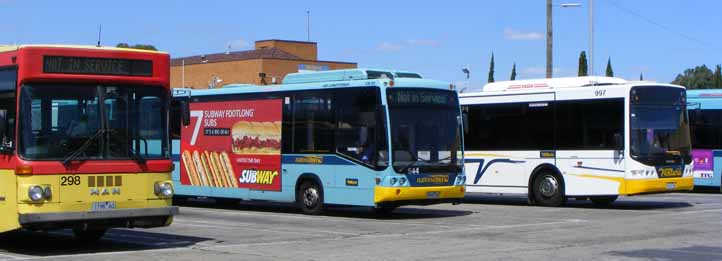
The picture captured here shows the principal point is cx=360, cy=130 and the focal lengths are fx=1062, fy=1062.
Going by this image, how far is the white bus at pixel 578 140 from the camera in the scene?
2308 cm

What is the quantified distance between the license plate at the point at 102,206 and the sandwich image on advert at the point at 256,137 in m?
9.17

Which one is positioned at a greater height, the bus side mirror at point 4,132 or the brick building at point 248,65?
the brick building at point 248,65

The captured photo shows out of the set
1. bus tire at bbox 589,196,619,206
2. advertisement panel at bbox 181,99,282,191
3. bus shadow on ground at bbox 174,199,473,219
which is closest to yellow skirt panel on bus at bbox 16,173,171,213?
bus shadow on ground at bbox 174,199,473,219

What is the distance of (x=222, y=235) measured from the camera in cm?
1719

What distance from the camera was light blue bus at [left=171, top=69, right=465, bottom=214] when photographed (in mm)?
20406

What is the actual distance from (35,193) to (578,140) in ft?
45.9

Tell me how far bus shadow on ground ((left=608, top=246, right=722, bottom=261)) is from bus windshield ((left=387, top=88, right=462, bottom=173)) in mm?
6748

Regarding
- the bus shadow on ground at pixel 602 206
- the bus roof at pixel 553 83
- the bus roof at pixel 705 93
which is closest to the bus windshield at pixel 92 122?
the bus roof at pixel 553 83

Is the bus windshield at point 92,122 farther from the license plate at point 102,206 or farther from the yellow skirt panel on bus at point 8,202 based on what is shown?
the license plate at point 102,206

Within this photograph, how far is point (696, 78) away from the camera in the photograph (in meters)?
106

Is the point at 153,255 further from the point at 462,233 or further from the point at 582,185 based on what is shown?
the point at 582,185

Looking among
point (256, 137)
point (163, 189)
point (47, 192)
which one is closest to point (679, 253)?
point (163, 189)

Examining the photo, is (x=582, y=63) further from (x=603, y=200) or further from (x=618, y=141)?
(x=618, y=141)

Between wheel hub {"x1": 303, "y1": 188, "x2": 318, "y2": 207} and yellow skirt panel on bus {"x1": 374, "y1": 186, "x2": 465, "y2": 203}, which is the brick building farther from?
yellow skirt panel on bus {"x1": 374, "y1": 186, "x2": 465, "y2": 203}
